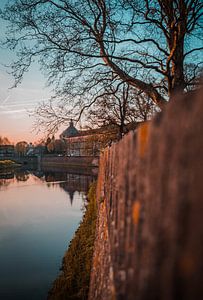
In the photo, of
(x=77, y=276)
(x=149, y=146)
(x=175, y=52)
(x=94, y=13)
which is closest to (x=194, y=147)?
(x=149, y=146)

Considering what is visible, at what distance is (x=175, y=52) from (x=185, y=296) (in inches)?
342

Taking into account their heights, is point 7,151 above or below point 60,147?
below

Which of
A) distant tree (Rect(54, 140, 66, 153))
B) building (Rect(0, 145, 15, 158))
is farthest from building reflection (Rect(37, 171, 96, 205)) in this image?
building (Rect(0, 145, 15, 158))

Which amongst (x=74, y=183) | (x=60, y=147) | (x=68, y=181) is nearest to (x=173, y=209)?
(x=74, y=183)

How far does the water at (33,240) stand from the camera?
1005cm

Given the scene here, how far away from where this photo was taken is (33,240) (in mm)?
15180

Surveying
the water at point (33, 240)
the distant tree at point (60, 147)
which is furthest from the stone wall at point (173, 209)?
the distant tree at point (60, 147)

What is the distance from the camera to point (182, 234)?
903mm

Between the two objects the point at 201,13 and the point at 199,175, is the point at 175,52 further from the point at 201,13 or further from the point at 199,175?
the point at 199,175

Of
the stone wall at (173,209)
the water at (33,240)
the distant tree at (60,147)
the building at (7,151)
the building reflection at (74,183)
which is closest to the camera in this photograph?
the stone wall at (173,209)

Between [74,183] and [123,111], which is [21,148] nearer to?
[74,183]

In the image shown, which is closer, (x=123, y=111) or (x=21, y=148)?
(x=123, y=111)

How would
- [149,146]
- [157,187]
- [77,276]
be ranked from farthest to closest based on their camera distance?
1. [77,276]
2. [149,146]
3. [157,187]

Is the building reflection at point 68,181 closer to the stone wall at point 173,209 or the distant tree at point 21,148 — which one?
the stone wall at point 173,209
